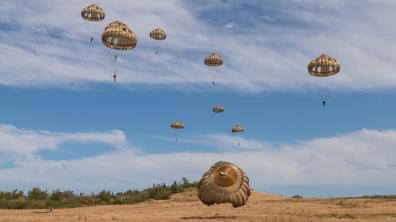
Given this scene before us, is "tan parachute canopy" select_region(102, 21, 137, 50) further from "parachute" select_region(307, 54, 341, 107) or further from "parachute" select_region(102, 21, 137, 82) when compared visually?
"parachute" select_region(307, 54, 341, 107)

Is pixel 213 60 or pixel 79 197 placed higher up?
pixel 213 60

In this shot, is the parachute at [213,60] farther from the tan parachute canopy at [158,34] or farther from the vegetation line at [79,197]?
the vegetation line at [79,197]

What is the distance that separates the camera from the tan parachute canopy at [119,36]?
3834 cm

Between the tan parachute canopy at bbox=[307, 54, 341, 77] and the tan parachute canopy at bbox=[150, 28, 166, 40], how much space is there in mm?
19088

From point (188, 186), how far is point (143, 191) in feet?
15.8

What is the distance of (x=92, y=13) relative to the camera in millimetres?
44656

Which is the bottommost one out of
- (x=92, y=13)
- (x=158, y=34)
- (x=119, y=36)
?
(x=119, y=36)

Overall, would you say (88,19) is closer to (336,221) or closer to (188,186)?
(188,186)

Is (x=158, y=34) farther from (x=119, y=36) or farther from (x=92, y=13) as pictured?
(x=119, y=36)

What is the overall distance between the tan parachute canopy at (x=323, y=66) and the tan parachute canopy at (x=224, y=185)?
15.7m

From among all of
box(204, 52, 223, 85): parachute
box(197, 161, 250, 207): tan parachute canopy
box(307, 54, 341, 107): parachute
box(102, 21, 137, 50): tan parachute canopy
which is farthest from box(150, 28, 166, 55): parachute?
box(197, 161, 250, 207): tan parachute canopy

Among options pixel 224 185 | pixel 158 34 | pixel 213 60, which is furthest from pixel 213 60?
pixel 224 185

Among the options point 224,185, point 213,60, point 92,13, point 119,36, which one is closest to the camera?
point 224,185

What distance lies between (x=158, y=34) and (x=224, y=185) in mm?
30551
